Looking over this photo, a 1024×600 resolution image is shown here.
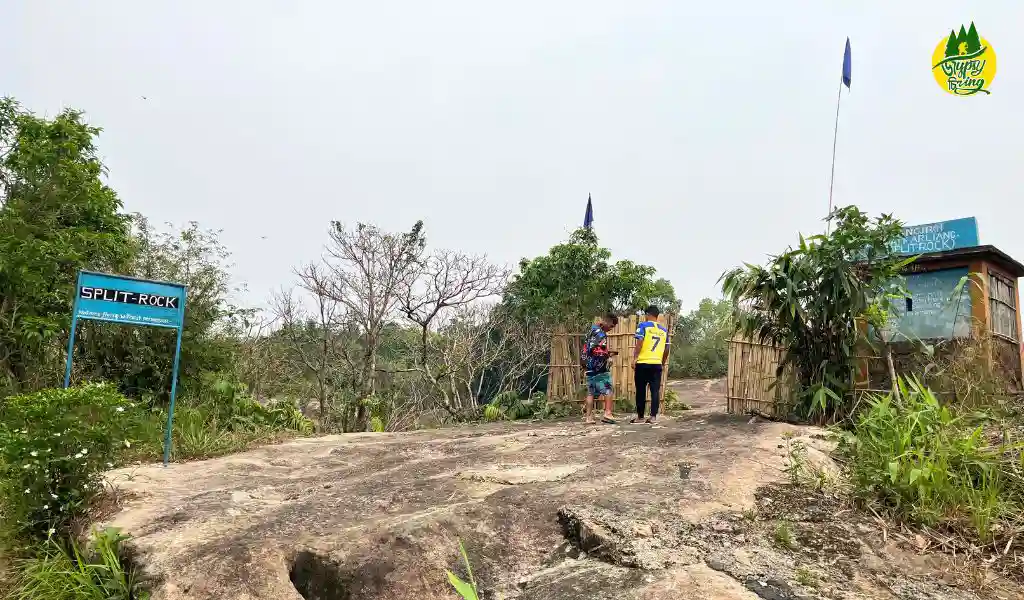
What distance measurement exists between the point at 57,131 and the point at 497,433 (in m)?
6.72

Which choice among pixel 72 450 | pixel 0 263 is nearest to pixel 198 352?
pixel 0 263

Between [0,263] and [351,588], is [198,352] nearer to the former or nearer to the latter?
[0,263]

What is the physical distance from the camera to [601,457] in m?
4.93

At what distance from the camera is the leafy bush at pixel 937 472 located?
10.8ft

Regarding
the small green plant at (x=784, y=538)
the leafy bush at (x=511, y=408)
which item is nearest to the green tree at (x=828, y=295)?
the small green plant at (x=784, y=538)

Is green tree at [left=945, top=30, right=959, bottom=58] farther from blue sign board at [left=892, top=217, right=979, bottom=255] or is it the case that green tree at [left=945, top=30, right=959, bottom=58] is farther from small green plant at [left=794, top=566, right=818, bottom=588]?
small green plant at [left=794, top=566, right=818, bottom=588]

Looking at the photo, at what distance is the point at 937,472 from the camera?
348 cm

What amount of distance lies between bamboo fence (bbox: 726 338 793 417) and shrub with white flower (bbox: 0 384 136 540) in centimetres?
569

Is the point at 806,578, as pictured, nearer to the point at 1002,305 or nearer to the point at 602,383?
the point at 602,383

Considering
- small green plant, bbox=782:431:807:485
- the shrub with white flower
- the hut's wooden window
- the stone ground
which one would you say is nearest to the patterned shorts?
the stone ground

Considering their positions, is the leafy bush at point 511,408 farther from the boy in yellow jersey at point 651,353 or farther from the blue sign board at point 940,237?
the blue sign board at point 940,237

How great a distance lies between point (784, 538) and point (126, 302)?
5010 millimetres

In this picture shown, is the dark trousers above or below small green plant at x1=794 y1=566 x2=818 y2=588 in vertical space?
above

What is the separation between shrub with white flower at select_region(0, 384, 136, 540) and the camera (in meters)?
3.70
